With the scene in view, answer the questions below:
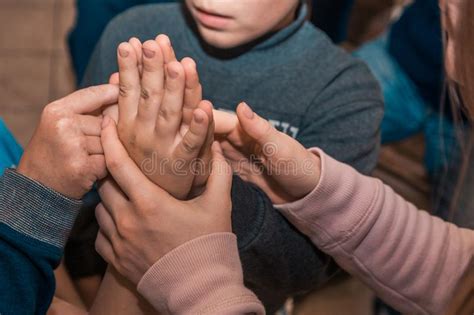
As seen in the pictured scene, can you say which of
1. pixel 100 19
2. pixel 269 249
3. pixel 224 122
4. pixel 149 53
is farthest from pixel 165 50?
pixel 100 19

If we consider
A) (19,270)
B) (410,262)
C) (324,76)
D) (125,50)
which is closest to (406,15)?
(324,76)

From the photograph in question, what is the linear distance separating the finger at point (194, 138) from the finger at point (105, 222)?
0.11 meters

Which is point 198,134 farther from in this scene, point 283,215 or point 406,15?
point 406,15

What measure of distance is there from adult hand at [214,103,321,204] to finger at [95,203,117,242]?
14 cm

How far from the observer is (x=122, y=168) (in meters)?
0.62

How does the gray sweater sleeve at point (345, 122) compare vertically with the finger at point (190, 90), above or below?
below

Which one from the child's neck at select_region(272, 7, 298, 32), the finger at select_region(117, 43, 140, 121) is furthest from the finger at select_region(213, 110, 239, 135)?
the child's neck at select_region(272, 7, 298, 32)

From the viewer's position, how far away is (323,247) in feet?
2.35

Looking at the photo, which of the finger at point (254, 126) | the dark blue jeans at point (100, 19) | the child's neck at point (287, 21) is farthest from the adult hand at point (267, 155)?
the dark blue jeans at point (100, 19)

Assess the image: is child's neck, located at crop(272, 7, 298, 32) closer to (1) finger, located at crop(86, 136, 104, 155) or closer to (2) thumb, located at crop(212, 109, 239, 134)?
(2) thumb, located at crop(212, 109, 239, 134)

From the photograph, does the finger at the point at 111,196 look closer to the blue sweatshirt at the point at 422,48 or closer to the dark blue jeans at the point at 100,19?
the dark blue jeans at the point at 100,19

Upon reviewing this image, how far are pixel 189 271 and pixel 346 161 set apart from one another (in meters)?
0.29

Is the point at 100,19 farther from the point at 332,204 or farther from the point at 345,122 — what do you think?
the point at 332,204

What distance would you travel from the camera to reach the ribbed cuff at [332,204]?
2.23ft
